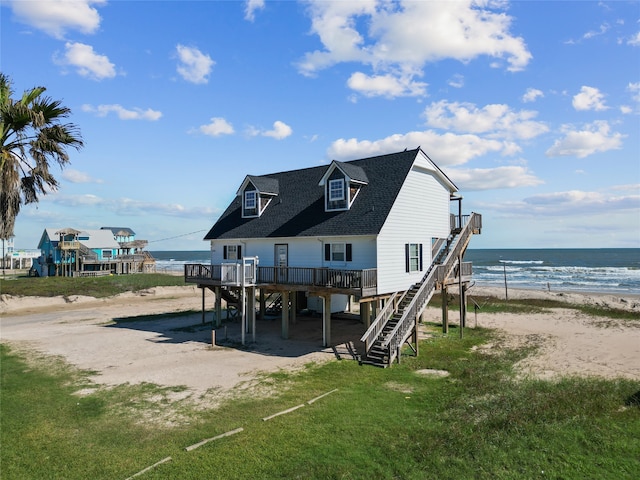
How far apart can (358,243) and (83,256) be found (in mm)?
60503

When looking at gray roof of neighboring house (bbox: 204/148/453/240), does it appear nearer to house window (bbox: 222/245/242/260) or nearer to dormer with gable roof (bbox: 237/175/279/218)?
dormer with gable roof (bbox: 237/175/279/218)

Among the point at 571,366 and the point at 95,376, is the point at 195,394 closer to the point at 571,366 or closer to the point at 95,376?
the point at 95,376

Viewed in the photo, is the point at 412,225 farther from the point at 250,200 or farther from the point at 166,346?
the point at 166,346

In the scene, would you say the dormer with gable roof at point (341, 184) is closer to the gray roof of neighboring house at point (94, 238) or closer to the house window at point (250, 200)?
the house window at point (250, 200)

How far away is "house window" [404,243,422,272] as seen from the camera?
75.7 ft

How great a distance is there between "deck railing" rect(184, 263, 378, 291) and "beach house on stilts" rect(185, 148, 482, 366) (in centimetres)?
5

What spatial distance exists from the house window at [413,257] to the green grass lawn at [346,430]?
7.70 m

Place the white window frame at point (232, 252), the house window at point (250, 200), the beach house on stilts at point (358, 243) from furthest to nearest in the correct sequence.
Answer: the house window at point (250, 200) → the white window frame at point (232, 252) → the beach house on stilts at point (358, 243)

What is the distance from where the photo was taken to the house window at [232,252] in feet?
92.0

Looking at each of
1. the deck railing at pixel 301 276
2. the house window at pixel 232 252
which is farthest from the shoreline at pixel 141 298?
the deck railing at pixel 301 276

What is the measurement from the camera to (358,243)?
71.1 feet

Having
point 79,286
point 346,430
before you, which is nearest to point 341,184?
point 346,430

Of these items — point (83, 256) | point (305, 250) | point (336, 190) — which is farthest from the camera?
point (83, 256)

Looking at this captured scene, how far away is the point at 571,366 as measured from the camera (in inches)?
732
